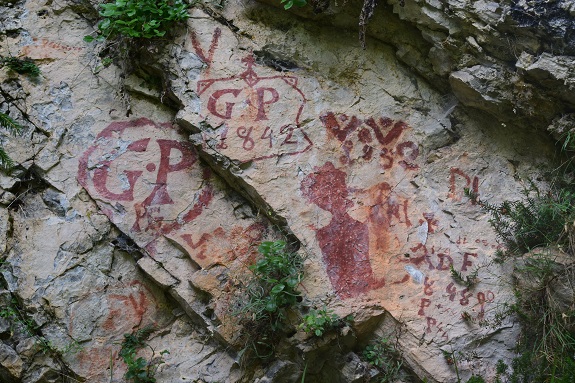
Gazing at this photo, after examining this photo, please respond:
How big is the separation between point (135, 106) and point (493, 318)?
2.26 m

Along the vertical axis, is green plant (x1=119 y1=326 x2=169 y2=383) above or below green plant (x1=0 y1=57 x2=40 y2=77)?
below

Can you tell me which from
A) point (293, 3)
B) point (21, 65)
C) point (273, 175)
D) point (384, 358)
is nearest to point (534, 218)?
point (384, 358)

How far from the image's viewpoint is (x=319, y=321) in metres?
3.13

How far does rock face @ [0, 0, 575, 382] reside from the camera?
3281 mm

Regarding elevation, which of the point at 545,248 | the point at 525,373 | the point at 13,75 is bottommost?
the point at 525,373

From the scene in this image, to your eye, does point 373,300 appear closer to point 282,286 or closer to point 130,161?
point 282,286

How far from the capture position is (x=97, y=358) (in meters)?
3.27

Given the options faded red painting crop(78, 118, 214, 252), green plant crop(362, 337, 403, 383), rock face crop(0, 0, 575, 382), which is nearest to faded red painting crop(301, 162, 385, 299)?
rock face crop(0, 0, 575, 382)

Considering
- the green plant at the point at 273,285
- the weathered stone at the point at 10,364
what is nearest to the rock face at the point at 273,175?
the weathered stone at the point at 10,364

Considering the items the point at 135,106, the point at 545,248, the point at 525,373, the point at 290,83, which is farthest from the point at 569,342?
the point at 135,106

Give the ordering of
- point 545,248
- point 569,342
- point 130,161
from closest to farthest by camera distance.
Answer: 1. point 569,342
2. point 545,248
3. point 130,161

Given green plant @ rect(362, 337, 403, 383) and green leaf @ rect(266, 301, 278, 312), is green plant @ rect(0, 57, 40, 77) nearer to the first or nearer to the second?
green leaf @ rect(266, 301, 278, 312)

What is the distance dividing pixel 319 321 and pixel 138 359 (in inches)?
36.8

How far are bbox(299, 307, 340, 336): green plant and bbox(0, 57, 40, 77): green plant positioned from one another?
80.7 inches
